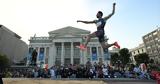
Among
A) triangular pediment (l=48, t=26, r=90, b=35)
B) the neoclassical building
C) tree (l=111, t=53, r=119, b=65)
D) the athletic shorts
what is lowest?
the athletic shorts

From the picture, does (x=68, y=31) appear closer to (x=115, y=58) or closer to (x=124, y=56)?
(x=115, y=58)

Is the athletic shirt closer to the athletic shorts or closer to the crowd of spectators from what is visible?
the athletic shorts

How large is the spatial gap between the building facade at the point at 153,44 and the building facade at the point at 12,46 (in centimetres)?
6407

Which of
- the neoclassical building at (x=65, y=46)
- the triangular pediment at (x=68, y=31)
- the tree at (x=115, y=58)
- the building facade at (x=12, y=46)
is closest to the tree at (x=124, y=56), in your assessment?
the tree at (x=115, y=58)

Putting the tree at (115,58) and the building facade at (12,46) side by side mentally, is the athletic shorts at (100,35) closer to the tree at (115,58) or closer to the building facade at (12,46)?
the tree at (115,58)

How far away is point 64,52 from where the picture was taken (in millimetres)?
98375

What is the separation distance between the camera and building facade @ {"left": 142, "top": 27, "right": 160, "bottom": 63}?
99062 mm

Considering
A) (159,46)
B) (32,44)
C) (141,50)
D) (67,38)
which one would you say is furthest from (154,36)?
(32,44)

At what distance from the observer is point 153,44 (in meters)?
103

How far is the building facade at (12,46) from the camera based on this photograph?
287 feet

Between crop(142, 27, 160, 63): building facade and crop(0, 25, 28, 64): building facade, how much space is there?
6407 cm

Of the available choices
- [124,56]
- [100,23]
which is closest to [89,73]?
[100,23]

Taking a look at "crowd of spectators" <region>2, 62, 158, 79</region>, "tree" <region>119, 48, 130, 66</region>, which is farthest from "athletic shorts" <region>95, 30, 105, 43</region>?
"tree" <region>119, 48, 130, 66</region>

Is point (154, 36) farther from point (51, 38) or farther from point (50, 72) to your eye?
point (50, 72)
